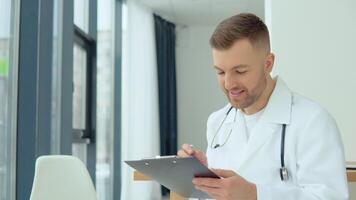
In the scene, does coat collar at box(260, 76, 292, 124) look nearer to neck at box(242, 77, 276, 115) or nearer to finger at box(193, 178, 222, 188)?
neck at box(242, 77, 276, 115)

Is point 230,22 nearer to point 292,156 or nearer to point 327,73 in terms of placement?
point 292,156

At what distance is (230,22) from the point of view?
109 centimetres

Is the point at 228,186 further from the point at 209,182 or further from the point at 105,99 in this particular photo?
the point at 105,99

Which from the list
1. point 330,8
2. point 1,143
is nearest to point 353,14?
point 330,8

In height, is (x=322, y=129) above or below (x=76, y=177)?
above

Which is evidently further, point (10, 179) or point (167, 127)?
point (167, 127)

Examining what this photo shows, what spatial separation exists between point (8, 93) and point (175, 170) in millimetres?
1533

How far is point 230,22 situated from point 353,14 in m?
1.81

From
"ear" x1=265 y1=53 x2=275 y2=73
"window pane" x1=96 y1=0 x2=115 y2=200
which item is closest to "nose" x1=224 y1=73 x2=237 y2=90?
"ear" x1=265 y1=53 x2=275 y2=73

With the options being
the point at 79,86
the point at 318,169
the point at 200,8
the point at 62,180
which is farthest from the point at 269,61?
the point at 200,8

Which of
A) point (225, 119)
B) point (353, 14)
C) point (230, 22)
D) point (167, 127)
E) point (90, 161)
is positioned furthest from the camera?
point (167, 127)

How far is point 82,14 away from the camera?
357cm

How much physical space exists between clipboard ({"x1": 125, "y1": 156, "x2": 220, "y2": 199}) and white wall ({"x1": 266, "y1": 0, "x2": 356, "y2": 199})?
1.73 metres

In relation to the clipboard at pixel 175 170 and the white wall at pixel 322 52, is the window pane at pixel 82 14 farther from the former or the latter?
the clipboard at pixel 175 170
